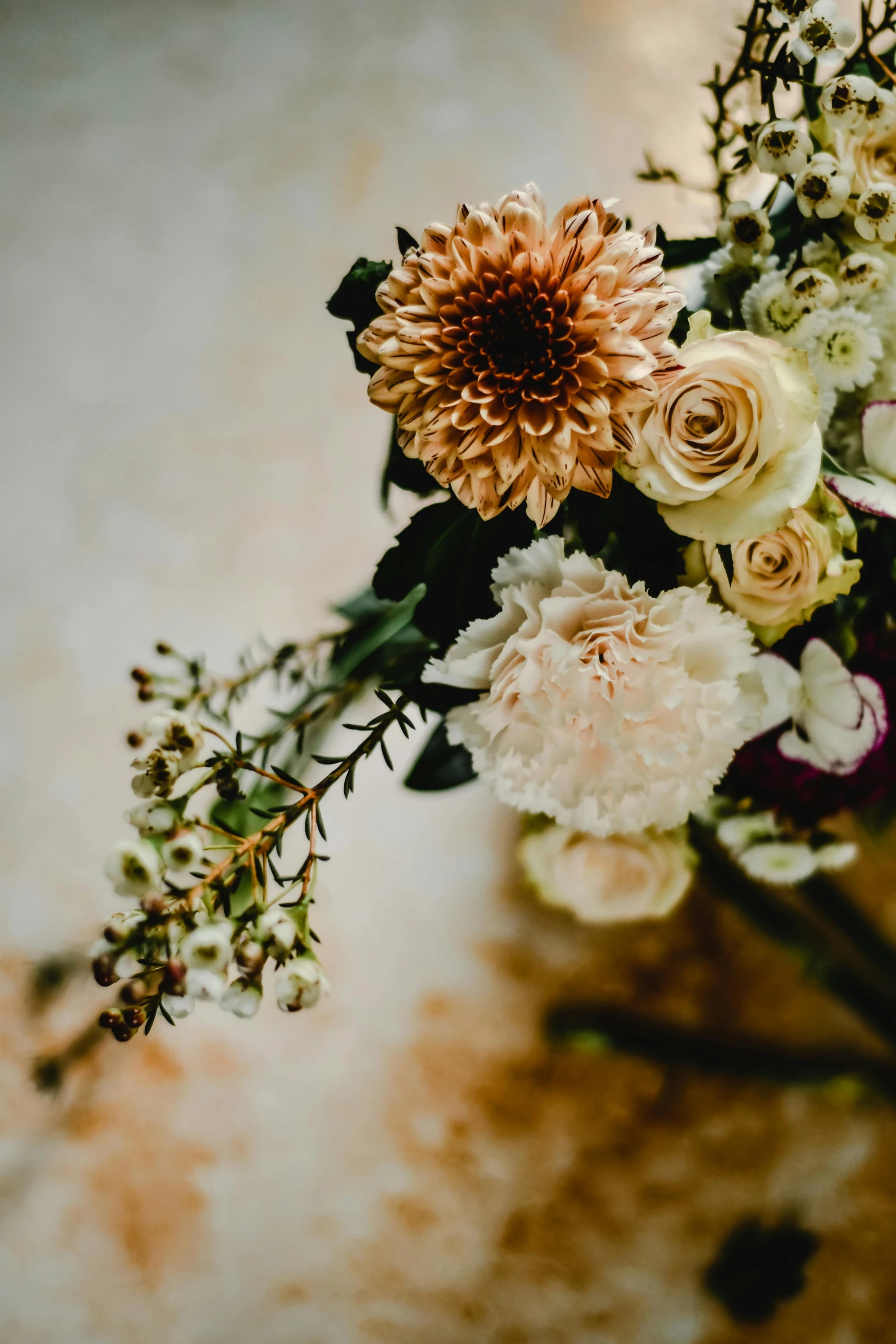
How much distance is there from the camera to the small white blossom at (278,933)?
306 millimetres

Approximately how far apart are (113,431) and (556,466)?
1.87 ft

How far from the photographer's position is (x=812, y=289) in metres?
0.36

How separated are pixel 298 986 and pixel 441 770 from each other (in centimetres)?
22

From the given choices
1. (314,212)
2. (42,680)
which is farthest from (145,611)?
(314,212)

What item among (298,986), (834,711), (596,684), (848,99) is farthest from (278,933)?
(848,99)

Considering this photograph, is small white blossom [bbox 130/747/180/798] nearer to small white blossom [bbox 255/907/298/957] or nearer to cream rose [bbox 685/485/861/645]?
small white blossom [bbox 255/907/298/957]

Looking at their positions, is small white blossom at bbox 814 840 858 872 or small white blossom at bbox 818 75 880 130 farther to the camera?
small white blossom at bbox 814 840 858 872

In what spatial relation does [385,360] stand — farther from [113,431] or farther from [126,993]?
[113,431]

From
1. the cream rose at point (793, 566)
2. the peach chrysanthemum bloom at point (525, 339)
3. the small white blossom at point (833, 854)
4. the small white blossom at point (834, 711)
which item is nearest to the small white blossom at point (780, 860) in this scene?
the small white blossom at point (833, 854)

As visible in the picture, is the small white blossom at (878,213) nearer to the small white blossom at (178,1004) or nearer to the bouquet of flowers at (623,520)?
the bouquet of flowers at (623,520)

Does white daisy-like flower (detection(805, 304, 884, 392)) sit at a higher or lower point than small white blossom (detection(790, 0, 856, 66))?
lower

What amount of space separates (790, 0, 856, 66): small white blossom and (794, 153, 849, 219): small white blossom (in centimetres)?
4

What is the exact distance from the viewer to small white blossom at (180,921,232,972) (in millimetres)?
296

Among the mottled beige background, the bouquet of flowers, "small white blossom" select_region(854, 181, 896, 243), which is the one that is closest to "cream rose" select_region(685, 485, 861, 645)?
the bouquet of flowers
